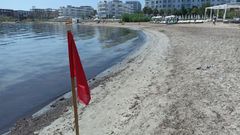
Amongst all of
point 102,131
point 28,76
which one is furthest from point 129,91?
point 28,76

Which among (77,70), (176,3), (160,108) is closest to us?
(77,70)

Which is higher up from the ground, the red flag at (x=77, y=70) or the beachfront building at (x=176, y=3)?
the beachfront building at (x=176, y=3)

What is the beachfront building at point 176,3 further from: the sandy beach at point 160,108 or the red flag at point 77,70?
the red flag at point 77,70

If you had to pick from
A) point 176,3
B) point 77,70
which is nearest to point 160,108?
point 77,70

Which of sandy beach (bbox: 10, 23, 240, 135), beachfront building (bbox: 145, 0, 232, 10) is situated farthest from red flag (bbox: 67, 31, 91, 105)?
beachfront building (bbox: 145, 0, 232, 10)

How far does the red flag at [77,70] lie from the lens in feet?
14.0

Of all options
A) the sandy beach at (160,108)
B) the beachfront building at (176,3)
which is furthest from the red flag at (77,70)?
the beachfront building at (176,3)

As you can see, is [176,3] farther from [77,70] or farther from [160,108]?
[77,70]

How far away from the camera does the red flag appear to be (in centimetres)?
427

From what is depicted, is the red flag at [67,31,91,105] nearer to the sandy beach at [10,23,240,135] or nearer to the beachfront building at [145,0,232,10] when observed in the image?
the sandy beach at [10,23,240,135]

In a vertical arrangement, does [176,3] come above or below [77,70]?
above

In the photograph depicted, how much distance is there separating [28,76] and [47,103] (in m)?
6.81

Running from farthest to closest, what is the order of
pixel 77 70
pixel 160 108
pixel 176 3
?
pixel 176 3 → pixel 160 108 → pixel 77 70

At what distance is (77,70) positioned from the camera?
4.36 metres
